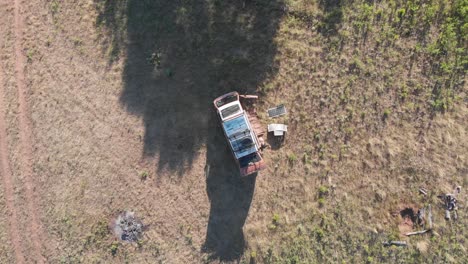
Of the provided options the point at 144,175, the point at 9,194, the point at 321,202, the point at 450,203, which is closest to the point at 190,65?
the point at 144,175

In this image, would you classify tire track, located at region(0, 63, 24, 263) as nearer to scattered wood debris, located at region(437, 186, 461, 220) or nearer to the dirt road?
the dirt road

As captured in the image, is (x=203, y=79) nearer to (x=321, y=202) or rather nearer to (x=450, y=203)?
(x=321, y=202)

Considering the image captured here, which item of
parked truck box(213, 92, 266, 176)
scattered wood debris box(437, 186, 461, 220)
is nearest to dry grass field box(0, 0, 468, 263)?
scattered wood debris box(437, 186, 461, 220)

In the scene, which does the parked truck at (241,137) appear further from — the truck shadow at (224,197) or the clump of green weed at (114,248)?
the clump of green weed at (114,248)

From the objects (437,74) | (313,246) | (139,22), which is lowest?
(313,246)

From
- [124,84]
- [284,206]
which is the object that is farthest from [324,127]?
[124,84]

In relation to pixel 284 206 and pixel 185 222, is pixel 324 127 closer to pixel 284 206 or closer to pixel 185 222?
pixel 284 206

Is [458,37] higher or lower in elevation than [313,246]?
higher
